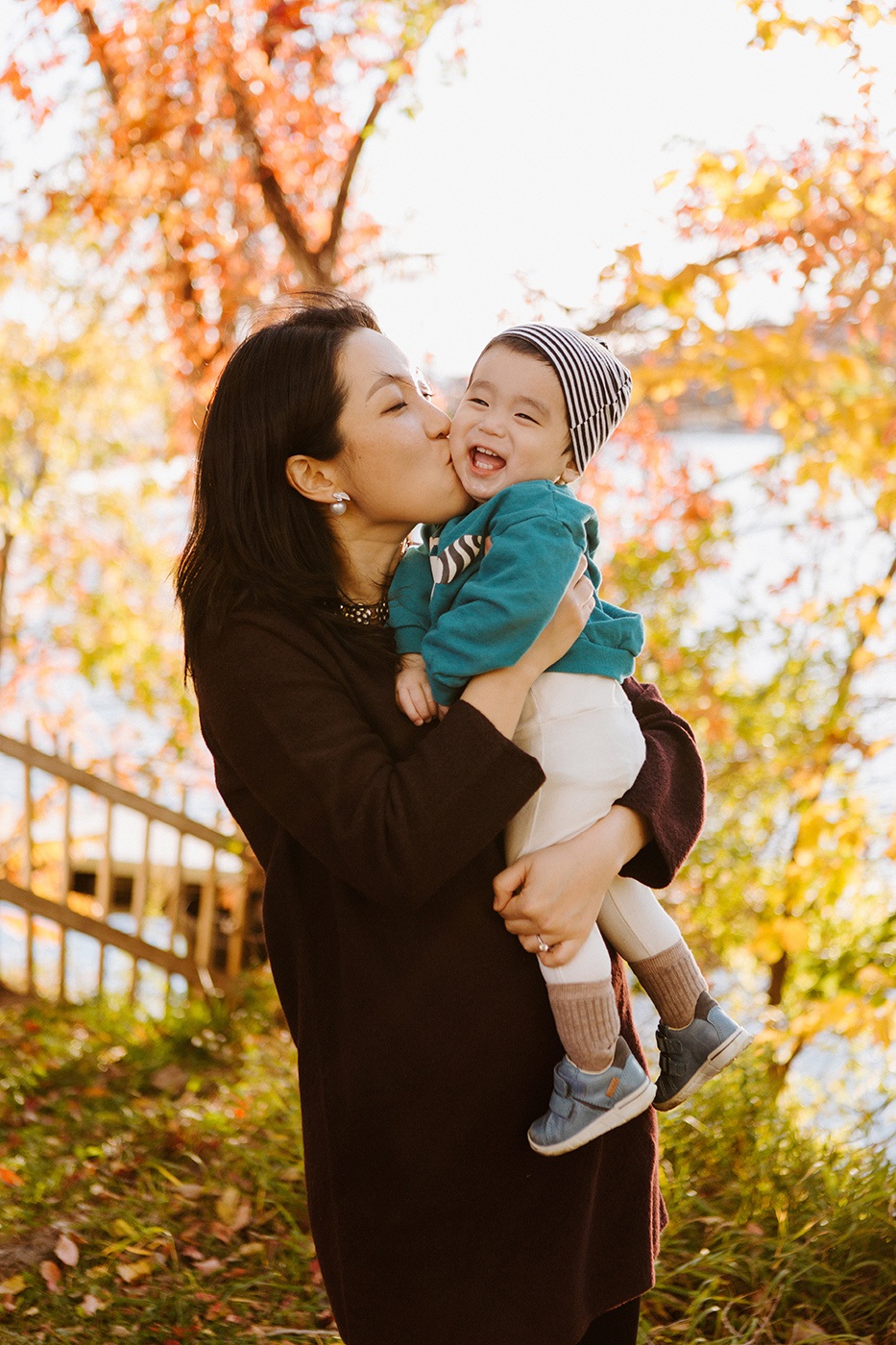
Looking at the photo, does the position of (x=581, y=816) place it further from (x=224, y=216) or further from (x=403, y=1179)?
(x=224, y=216)

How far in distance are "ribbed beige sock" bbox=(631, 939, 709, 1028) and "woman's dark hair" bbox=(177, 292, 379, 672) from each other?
2.25 ft

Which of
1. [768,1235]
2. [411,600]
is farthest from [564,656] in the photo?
[768,1235]

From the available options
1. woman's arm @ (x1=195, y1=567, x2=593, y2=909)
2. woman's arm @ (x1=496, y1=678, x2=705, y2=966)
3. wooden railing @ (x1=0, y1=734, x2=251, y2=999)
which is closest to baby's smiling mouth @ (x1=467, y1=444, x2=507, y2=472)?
woman's arm @ (x1=195, y1=567, x2=593, y2=909)

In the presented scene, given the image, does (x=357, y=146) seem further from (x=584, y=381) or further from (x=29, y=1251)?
(x=29, y=1251)

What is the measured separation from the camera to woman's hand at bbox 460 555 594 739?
4.81ft

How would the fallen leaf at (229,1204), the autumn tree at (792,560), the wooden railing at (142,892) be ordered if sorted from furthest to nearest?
the wooden railing at (142,892) < the autumn tree at (792,560) < the fallen leaf at (229,1204)

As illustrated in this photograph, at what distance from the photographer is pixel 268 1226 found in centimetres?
306

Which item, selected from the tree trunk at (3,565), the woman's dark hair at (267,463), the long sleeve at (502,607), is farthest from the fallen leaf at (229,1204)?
the tree trunk at (3,565)

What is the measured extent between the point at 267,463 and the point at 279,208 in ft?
9.49

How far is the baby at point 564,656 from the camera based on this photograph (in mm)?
1516

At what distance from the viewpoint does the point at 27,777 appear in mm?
5121

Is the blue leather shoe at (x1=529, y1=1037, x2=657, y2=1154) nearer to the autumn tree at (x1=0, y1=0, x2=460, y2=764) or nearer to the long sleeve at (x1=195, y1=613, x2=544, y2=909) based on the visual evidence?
the long sleeve at (x1=195, y1=613, x2=544, y2=909)

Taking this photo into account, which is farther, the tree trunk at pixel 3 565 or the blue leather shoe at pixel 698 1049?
the tree trunk at pixel 3 565

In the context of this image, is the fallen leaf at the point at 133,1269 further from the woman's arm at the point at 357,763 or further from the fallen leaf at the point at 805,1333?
the woman's arm at the point at 357,763
